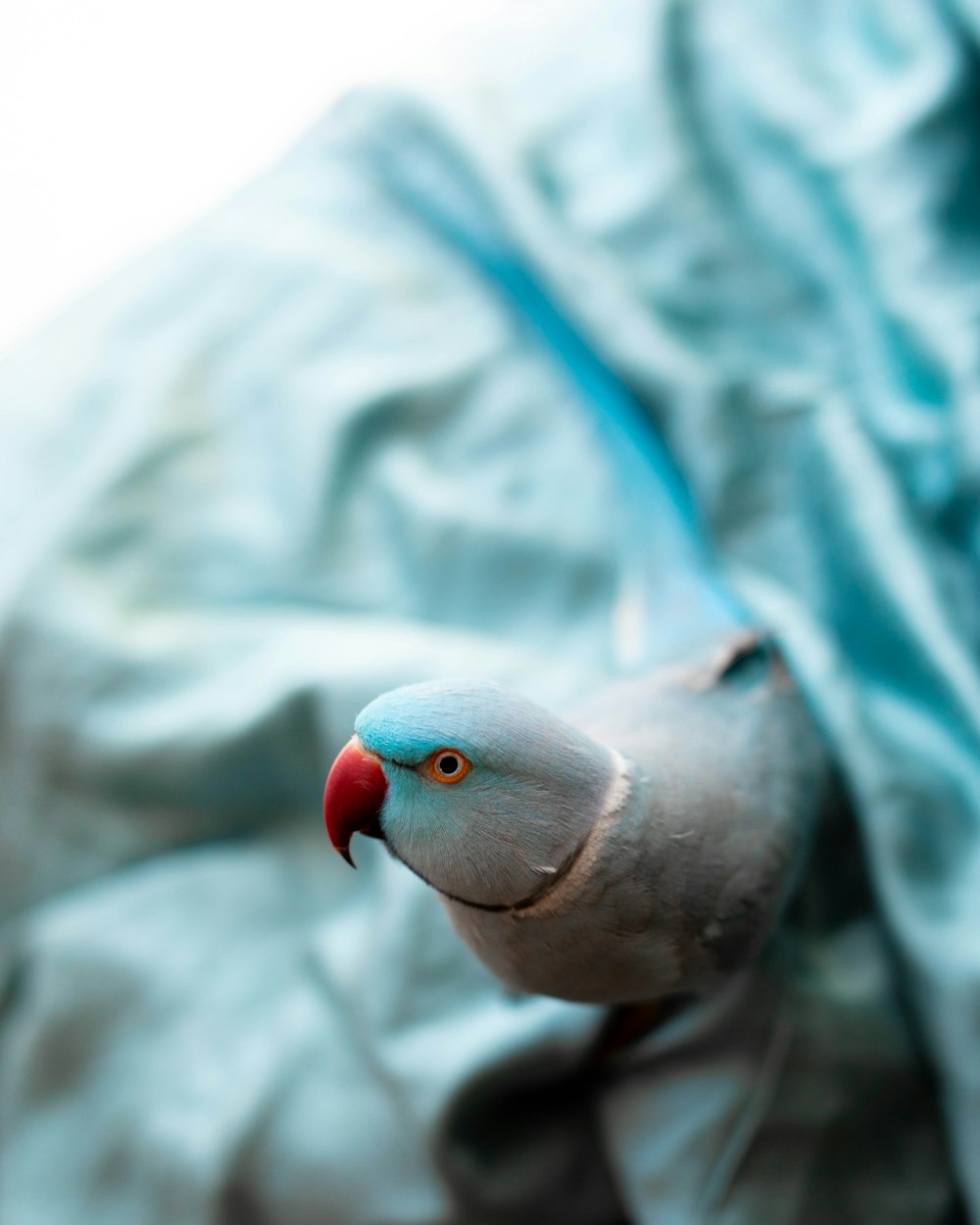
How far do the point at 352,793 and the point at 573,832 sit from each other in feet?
0.37

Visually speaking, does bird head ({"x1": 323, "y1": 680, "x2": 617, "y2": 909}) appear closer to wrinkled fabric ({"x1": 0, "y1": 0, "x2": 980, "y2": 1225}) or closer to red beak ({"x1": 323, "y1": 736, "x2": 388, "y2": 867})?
red beak ({"x1": 323, "y1": 736, "x2": 388, "y2": 867})

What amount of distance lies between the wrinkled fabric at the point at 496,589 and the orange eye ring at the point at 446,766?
0.24 m

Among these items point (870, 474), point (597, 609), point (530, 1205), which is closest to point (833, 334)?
point (870, 474)

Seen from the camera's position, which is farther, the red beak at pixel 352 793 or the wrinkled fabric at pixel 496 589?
the wrinkled fabric at pixel 496 589

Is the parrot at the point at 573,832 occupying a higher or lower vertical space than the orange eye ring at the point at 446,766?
lower

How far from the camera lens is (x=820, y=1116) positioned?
634 mm

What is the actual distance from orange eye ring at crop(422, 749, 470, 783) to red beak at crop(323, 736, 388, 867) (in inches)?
1.0

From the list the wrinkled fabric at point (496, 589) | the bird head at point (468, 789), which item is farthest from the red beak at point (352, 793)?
the wrinkled fabric at point (496, 589)

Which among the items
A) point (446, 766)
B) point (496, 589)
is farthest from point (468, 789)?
point (496, 589)

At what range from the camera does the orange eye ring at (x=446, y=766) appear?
0.47m

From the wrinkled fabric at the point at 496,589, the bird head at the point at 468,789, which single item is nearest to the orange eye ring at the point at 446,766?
the bird head at the point at 468,789

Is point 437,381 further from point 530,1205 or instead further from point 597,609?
point 530,1205

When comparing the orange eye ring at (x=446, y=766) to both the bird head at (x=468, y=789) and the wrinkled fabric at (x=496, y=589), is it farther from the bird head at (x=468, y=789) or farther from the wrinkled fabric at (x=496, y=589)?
the wrinkled fabric at (x=496, y=589)

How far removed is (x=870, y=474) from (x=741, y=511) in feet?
0.37
